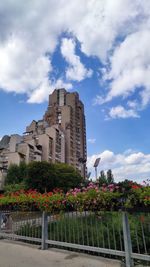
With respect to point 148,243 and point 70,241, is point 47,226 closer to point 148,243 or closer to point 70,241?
point 70,241

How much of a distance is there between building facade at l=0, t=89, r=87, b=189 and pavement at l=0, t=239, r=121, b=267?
59003mm

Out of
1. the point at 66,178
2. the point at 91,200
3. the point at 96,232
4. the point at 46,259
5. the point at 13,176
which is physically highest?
the point at 13,176

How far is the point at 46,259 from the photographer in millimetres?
5641

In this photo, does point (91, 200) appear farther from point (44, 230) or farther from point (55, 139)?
point (55, 139)

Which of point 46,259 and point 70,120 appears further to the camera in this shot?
point 70,120

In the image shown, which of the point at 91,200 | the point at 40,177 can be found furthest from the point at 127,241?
the point at 40,177

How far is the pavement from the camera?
17.0 feet

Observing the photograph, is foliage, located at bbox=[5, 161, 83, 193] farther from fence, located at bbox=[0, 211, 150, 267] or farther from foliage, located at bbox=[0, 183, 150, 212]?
fence, located at bbox=[0, 211, 150, 267]

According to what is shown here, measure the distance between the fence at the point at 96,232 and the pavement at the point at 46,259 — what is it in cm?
18

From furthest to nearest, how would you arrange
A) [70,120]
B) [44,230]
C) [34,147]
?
1. [70,120]
2. [34,147]
3. [44,230]

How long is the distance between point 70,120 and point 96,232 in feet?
296

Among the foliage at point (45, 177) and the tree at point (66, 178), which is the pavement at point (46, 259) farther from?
the tree at point (66, 178)

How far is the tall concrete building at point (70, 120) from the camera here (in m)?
93.2

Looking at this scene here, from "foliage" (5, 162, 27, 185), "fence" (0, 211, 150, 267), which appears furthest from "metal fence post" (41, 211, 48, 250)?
"foliage" (5, 162, 27, 185)
